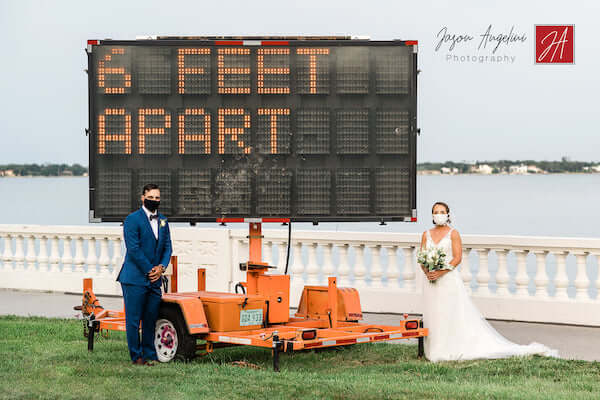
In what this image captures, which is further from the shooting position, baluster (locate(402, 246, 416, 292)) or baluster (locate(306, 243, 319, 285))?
baluster (locate(306, 243, 319, 285))

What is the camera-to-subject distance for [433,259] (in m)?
11.5

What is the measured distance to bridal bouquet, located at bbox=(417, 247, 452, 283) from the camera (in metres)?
11.5

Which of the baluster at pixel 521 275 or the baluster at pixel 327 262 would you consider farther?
the baluster at pixel 327 262

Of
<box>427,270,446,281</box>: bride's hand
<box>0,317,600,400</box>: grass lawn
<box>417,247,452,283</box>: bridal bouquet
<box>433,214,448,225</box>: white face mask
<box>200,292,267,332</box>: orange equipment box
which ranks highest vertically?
<box>433,214,448,225</box>: white face mask

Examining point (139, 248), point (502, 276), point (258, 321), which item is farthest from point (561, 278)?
point (139, 248)

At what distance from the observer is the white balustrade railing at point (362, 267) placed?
1498 cm

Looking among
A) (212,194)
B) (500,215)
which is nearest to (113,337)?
(212,194)

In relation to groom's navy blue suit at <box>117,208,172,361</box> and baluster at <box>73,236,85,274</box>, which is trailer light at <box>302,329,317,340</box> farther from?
baluster at <box>73,236,85,274</box>

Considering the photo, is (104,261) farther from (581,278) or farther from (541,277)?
(581,278)

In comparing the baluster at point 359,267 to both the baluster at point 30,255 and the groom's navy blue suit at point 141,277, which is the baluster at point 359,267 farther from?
the baluster at point 30,255

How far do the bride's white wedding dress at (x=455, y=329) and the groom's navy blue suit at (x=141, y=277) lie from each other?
309 cm

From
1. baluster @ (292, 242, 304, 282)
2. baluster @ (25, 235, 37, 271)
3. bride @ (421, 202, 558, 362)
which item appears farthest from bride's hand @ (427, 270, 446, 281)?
baluster @ (25, 235, 37, 271)

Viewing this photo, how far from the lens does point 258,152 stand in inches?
468

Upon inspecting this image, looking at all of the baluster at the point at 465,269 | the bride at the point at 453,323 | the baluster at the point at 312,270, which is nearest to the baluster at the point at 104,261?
the baluster at the point at 312,270
